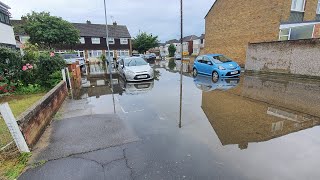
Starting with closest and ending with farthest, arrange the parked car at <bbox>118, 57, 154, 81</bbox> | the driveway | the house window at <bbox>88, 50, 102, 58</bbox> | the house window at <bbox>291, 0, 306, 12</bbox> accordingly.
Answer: the driveway, the parked car at <bbox>118, 57, 154, 81</bbox>, the house window at <bbox>291, 0, 306, 12</bbox>, the house window at <bbox>88, 50, 102, 58</bbox>

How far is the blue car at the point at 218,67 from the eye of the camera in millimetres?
11797

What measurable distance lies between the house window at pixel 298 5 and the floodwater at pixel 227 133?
1135cm

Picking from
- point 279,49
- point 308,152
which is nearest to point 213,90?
point 308,152

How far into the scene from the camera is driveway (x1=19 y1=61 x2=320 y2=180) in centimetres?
321

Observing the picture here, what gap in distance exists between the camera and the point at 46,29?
26.4 meters

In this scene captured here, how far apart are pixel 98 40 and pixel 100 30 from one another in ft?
9.02

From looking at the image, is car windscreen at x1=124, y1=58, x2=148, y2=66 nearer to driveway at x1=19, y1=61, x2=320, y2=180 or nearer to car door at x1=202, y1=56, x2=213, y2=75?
car door at x1=202, y1=56, x2=213, y2=75

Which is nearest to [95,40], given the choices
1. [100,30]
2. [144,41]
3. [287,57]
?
[100,30]

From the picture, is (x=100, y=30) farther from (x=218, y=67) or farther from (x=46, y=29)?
(x=218, y=67)

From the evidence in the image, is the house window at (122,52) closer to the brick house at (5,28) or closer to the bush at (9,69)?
the brick house at (5,28)

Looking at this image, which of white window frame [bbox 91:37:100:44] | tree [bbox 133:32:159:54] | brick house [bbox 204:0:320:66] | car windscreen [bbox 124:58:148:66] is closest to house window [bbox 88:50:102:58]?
white window frame [bbox 91:37:100:44]

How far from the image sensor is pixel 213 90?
29.5 feet

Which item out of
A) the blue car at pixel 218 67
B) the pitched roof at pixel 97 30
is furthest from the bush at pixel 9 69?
the pitched roof at pixel 97 30

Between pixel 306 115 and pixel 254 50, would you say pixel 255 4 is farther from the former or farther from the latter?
pixel 306 115
